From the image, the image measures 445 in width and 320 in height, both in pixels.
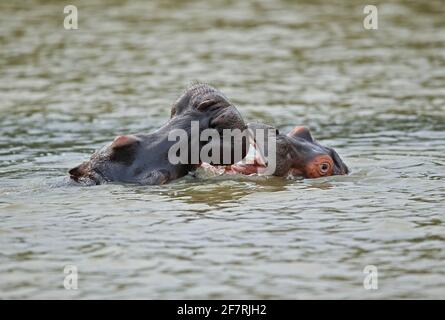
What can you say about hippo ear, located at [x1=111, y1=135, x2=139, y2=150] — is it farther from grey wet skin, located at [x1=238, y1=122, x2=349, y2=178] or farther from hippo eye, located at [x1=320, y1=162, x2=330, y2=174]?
hippo eye, located at [x1=320, y1=162, x2=330, y2=174]

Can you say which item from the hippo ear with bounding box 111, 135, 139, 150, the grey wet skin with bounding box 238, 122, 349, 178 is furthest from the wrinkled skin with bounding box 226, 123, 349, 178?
the hippo ear with bounding box 111, 135, 139, 150

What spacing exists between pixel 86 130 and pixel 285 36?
6370 mm

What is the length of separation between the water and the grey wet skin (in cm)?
13

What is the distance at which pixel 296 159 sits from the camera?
927 centimetres

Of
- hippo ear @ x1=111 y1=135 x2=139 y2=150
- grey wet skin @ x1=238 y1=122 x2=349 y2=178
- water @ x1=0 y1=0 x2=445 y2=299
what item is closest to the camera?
water @ x1=0 y1=0 x2=445 y2=299

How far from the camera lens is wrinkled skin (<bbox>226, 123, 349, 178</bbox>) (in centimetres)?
920

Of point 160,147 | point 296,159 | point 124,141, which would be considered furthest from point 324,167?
point 124,141

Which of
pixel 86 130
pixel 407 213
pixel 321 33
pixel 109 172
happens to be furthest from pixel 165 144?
pixel 321 33

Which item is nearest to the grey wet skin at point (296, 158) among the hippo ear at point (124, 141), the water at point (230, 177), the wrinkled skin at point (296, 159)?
the wrinkled skin at point (296, 159)

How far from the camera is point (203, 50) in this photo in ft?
56.7

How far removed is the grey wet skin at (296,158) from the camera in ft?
30.1

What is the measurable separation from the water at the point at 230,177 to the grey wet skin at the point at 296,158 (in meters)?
0.13

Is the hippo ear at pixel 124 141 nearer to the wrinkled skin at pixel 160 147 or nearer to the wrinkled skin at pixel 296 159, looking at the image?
the wrinkled skin at pixel 160 147

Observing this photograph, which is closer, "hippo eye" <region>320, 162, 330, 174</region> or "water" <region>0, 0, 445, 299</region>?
"water" <region>0, 0, 445, 299</region>
